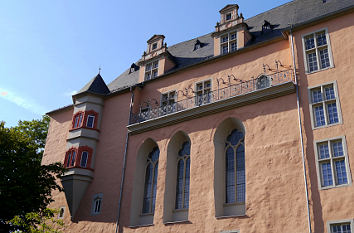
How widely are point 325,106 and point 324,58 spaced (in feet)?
8.62

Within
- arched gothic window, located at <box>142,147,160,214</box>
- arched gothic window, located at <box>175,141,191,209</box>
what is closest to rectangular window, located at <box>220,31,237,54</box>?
arched gothic window, located at <box>175,141,191,209</box>

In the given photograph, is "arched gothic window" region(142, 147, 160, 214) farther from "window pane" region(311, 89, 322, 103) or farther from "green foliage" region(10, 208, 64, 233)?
"window pane" region(311, 89, 322, 103)

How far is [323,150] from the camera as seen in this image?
54.4 feet

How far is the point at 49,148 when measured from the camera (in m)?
28.2

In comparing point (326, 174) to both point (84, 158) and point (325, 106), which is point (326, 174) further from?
point (84, 158)

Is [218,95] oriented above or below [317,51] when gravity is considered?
below

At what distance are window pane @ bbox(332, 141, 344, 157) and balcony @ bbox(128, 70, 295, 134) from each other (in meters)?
3.26

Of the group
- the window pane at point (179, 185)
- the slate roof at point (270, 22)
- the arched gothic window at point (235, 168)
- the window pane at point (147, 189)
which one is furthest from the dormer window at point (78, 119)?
the arched gothic window at point (235, 168)

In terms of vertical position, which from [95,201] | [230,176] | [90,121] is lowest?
[95,201]

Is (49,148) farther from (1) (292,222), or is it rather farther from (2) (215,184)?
(1) (292,222)

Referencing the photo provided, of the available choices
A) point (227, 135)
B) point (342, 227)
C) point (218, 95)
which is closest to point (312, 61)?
point (218, 95)

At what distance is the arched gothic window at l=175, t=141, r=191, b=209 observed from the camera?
67.8 ft

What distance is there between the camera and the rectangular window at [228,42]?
23.3 meters

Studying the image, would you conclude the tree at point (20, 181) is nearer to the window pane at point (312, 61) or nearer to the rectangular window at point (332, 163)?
the rectangular window at point (332, 163)
